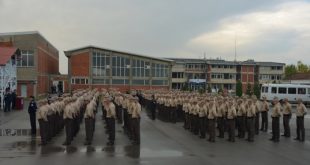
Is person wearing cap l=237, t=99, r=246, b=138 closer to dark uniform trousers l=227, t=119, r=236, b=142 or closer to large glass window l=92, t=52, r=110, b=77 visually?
dark uniform trousers l=227, t=119, r=236, b=142

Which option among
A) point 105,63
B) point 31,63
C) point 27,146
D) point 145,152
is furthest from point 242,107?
point 105,63

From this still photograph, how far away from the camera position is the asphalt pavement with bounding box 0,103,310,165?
1389 centimetres

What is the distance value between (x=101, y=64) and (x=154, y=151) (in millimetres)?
55972

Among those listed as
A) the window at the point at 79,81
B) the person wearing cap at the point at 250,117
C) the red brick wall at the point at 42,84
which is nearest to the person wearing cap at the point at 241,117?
the person wearing cap at the point at 250,117

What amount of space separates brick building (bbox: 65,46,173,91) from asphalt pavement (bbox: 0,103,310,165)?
4880 cm

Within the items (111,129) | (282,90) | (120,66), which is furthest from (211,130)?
(120,66)

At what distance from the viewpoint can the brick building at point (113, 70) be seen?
69.6 meters

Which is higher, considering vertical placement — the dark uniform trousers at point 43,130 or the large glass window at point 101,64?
the large glass window at point 101,64

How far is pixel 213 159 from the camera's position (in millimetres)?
14250

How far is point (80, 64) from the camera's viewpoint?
229 ft

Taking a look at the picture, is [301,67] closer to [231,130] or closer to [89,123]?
[231,130]

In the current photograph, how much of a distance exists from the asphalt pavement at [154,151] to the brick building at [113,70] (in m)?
48.8

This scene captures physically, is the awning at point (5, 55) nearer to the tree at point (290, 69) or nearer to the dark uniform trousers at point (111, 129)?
the dark uniform trousers at point (111, 129)

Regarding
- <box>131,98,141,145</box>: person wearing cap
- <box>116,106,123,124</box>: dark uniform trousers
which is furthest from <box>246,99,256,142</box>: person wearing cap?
<box>116,106,123,124</box>: dark uniform trousers
